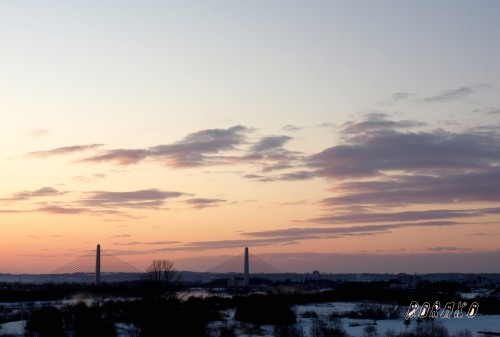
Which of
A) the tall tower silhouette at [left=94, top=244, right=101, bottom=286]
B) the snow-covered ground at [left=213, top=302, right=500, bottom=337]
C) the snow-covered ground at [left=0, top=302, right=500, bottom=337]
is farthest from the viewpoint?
the tall tower silhouette at [left=94, top=244, right=101, bottom=286]

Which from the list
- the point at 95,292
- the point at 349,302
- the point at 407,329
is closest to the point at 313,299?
the point at 349,302

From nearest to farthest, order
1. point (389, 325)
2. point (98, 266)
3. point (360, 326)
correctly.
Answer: point (360, 326)
point (389, 325)
point (98, 266)

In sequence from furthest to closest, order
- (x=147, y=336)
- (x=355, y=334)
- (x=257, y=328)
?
(x=257, y=328)
(x=355, y=334)
(x=147, y=336)

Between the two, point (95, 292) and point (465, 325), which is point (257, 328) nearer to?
point (465, 325)

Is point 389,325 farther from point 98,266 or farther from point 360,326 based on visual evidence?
point 98,266

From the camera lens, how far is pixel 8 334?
52188mm

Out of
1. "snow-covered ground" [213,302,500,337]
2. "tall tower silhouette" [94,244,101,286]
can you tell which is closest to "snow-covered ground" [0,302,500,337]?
"snow-covered ground" [213,302,500,337]

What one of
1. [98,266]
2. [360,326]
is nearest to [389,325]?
[360,326]

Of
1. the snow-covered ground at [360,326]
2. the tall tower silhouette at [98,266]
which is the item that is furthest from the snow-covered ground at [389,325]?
the tall tower silhouette at [98,266]

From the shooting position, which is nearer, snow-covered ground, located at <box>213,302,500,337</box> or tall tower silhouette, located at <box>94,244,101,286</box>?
snow-covered ground, located at <box>213,302,500,337</box>

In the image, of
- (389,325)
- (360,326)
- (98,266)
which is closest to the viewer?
(360,326)

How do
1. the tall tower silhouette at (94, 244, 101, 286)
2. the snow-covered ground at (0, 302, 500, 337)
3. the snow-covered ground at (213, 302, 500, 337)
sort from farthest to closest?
the tall tower silhouette at (94, 244, 101, 286)
the snow-covered ground at (213, 302, 500, 337)
the snow-covered ground at (0, 302, 500, 337)

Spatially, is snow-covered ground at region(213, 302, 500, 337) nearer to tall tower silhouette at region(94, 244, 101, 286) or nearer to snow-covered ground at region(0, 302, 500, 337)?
snow-covered ground at region(0, 302, 500, 337)

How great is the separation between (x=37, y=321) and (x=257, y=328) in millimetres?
18929
